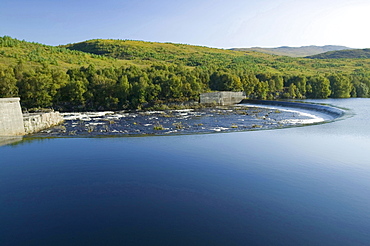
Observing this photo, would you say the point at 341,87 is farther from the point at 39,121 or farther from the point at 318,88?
the point at 39,121

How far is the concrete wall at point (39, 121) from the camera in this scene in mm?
32594

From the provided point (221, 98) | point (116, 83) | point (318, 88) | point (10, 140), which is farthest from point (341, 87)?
point (10, 140)

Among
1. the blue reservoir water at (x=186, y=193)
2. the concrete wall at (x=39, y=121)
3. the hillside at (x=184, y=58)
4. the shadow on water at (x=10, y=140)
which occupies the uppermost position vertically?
the hillside at (x=184, y=58)

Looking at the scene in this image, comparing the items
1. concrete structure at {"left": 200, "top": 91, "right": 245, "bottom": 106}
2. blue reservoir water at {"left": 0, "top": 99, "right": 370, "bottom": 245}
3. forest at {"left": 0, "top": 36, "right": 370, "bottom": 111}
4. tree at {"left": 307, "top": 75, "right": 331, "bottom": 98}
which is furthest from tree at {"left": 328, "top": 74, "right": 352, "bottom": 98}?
blue reservoir water at {"left": 0, "top": 99, "right": 370, "bottom": 245}

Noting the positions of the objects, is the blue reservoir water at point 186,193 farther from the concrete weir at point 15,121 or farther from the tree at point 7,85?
the tree at point 7,85

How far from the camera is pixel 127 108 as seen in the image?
5741 cm

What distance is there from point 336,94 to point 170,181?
74.1 m

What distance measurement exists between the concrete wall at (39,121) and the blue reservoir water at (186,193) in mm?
6813

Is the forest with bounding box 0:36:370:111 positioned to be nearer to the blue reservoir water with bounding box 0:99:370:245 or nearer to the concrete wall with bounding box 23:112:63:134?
the concrete wall with bounding box 23:112:63:134

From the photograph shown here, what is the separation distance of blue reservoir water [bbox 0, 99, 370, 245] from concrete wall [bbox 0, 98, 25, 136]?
524 cm

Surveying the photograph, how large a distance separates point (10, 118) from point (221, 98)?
4596 cm

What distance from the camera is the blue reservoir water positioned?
37.6 ft

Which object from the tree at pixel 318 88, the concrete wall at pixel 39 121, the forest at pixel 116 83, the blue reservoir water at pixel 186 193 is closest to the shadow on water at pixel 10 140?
the blue reservoir water at pixel 186 193

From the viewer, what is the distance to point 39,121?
34.4 metres
